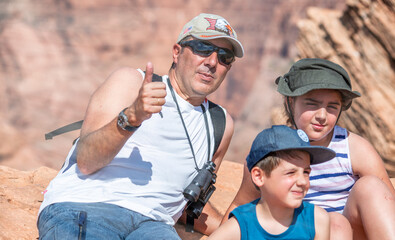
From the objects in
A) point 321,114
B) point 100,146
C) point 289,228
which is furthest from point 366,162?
point 100,146

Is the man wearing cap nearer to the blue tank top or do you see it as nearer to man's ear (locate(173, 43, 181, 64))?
man's ear (locate(173, 43, 181, 64))

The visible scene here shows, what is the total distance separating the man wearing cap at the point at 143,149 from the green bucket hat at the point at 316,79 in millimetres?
438

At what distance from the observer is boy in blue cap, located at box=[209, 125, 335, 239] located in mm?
2309

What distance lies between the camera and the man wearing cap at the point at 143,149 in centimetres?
244

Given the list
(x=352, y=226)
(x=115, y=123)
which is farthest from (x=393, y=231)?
(x=115, y=123)

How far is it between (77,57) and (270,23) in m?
13.9

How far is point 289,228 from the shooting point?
2367 mm

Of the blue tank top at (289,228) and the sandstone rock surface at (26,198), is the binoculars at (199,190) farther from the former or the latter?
the blue tank top at (289,228)

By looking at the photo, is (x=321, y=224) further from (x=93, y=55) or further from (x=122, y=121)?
(x=93, y=55)

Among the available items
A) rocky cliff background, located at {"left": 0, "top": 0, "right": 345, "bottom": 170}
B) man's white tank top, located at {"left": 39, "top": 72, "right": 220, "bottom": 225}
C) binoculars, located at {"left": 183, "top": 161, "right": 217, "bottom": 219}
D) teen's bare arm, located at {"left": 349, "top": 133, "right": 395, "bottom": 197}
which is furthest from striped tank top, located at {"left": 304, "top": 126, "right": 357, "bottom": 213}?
rocky cliff background, located at {"left": 0, "top": 0, "right": 345, "bottom": 170}

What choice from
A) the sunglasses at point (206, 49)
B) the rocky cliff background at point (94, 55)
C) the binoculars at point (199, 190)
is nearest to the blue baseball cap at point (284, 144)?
the binoculars at point (199, 190)

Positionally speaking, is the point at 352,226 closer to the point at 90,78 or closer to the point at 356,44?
the point at 356,44

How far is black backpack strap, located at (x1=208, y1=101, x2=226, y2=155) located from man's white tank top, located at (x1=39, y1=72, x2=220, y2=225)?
0.41 feet

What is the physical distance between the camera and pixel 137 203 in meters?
2.66
